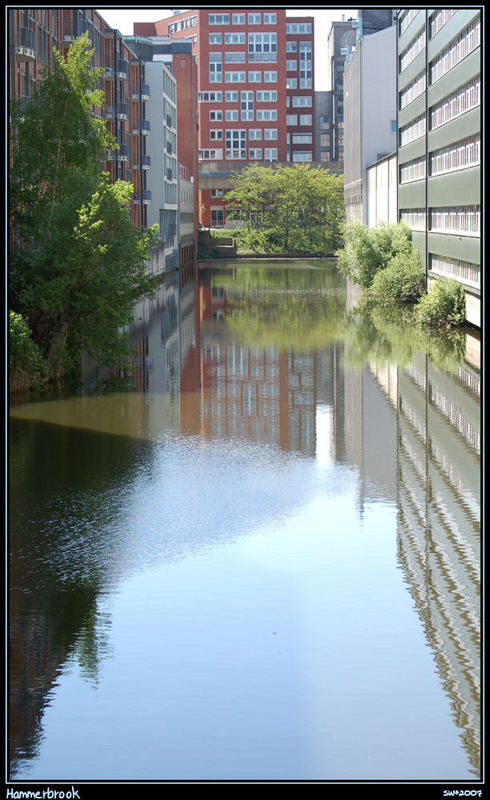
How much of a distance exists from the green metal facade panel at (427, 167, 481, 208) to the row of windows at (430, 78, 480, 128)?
227 centimetres

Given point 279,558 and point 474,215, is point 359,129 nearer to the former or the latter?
point 474,215

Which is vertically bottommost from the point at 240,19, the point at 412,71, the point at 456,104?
the point at 456,104

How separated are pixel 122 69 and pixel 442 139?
1034 inches

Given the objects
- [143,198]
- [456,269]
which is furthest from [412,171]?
[143,198]

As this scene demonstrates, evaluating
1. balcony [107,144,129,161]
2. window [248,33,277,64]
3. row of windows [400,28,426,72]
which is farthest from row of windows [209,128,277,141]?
row of windows [400,28,426,72]

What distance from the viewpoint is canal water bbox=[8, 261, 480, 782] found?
10.3 metres

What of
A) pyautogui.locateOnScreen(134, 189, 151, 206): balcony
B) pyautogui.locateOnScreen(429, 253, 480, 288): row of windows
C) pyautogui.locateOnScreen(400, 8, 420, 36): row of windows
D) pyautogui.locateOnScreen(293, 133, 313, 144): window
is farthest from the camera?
pyautogui.locateOnScreen(293, 133, 313, 144): window

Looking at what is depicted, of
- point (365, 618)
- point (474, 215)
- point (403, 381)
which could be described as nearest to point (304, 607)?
point (365, 618)

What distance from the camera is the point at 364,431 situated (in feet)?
83.8

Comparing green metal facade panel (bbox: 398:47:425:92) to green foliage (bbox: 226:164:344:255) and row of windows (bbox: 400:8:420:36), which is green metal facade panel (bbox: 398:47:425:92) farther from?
green foliage (bbox: 226:164:344:255)

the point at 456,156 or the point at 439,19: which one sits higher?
the point at 439,19

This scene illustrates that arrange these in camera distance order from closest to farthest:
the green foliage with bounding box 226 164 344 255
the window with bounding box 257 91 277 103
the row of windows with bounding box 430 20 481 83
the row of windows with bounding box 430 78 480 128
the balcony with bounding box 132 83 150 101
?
the row of windows with bounding box 430 20 481 83, the row of windows with bounding box 430 78 480 128, the balcony with bounding box 132 83 150 101, the green foliage with bounding box 226 164 344 255, the window with bounding box 257 91 277 103

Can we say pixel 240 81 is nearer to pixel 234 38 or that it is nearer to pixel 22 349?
pixel 234 38

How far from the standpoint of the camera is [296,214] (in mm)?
119250
